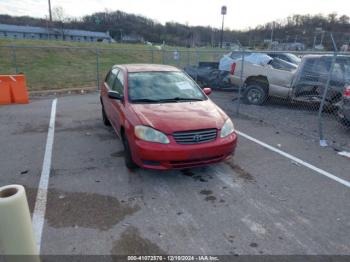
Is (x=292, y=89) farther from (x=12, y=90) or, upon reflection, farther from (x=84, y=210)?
(x=12, y=90)

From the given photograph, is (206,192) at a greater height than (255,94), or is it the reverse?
(255,94)

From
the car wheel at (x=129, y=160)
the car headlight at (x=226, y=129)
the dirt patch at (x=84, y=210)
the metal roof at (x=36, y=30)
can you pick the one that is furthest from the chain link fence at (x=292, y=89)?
the metal roof at (x=36, y=30)

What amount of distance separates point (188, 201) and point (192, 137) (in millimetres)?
866

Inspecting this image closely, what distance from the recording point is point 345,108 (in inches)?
251

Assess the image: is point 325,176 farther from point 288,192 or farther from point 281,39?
point 281,39

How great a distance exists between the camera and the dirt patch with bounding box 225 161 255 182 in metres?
4.42

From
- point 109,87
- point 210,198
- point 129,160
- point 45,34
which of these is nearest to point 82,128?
point 109,87

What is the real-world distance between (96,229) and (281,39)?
1956 inches

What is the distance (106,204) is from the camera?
144 inches

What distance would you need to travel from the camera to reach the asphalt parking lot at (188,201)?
2980 millimetres

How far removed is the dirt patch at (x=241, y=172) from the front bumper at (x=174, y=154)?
22.8 inches

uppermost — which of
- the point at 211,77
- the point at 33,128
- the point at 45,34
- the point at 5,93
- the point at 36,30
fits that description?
the point at 36,30

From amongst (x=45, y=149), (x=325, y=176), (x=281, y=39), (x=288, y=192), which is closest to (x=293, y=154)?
(x=325, y=176)

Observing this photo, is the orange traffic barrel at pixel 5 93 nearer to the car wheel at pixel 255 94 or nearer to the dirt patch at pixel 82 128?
the dirt patch at pixel 82 128
